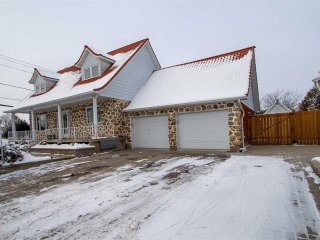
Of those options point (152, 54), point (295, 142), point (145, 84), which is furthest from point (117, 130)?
point (295, 142)

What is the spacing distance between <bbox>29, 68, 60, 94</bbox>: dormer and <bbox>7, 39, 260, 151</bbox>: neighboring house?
0.09 m

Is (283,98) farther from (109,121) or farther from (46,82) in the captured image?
(46,82)

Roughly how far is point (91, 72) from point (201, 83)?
324 inches

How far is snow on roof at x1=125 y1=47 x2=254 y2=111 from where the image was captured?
1245 centimetres

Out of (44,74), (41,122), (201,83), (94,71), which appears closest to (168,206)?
(201,83)

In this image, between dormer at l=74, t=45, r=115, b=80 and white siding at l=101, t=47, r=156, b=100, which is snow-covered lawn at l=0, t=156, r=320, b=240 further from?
dormer at l=74, t=45, r=115, b=80

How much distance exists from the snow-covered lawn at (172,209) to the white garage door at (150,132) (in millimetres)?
8103

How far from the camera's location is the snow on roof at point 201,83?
12445 millimetres

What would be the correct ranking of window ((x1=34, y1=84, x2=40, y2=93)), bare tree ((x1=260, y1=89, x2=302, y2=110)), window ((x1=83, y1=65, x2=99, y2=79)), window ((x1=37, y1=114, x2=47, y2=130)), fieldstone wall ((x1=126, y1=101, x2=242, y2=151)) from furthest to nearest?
bare tree ((x1=260, y1=89, x2=302, y2=110))
window ((x1=37, y1=114, x2=47, y2=130))
window ((x1=34, y1=84, x2=40, y2=93))
window ((x1=83, y1=65, x2=99, y2=79))
fieldstone wall ((x1=126, y1=101, x2=242, y2=151))

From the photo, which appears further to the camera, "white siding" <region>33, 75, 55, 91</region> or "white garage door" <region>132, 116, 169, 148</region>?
"white siding" <region>33, 75, 55, 91</region>

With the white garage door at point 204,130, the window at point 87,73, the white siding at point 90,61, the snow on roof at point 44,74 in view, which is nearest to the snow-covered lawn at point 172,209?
the white garage door at point 204,130

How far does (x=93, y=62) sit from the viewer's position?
16844 millimetres

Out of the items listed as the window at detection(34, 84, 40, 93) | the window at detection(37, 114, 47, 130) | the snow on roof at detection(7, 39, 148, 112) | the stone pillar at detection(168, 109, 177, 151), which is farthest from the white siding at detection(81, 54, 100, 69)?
the window at detection(37, 114, 47, 130)

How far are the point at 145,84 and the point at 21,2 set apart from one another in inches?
364
